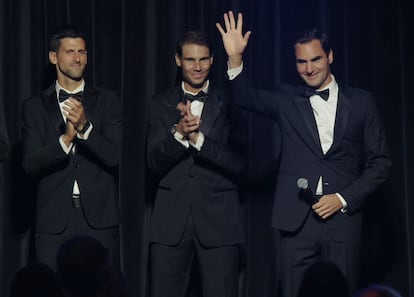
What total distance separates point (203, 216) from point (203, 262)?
243 millimetres

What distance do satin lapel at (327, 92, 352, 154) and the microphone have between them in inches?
9.7

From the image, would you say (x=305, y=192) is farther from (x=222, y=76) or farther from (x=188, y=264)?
(x=222, y=76)

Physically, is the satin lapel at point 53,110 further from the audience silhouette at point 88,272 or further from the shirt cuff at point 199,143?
the audience silhouette at point 88,272

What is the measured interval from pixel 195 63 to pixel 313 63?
0.61 meters

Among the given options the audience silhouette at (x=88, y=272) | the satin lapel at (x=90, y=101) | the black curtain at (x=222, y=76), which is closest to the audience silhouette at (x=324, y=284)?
the audience silhouette at (x=88, y=272)

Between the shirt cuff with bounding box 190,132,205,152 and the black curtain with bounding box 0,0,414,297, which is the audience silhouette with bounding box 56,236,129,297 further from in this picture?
the black curtain with bounding box 0,0,414,297

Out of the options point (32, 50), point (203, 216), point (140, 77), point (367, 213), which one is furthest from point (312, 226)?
point (32, 50)

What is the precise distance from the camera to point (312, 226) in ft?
16.1

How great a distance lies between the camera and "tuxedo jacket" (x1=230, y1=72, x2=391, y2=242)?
16.0 ft

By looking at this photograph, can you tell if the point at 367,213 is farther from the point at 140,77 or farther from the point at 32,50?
the point at 32,50

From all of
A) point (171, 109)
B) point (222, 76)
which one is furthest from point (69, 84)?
point (222, 76)

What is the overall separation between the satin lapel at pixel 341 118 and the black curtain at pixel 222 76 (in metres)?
0.89

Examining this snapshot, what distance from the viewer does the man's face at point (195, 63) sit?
5.04 metres

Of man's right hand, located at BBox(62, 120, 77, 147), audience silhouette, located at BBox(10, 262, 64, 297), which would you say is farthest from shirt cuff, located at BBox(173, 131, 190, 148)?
audience silhouette, located at BBox(10, 262, 64, 297)
